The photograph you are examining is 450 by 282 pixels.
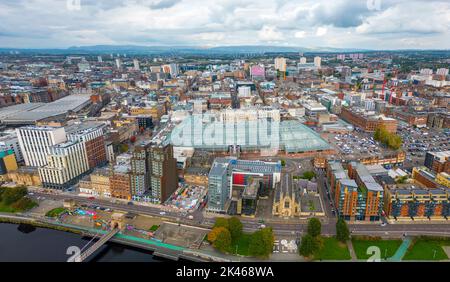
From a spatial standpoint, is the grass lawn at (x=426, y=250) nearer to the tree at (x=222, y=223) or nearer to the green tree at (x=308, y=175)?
the green tree at (x=308, y=175)

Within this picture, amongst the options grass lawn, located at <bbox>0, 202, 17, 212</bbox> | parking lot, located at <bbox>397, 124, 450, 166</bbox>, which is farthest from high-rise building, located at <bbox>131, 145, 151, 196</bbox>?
parking lot, located at <bbox>397, 124, 450, 166</bbox>

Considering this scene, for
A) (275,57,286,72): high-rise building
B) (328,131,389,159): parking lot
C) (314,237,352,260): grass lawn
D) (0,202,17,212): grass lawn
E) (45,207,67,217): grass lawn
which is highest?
(275,57,286,72): high-rise building

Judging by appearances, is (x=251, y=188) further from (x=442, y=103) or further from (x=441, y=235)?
(x=442, y=103)

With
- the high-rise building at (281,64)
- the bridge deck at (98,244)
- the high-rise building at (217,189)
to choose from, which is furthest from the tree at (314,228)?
the high-rise building at (281,64)

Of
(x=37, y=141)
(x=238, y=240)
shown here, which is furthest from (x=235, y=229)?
(x=37, y=141)

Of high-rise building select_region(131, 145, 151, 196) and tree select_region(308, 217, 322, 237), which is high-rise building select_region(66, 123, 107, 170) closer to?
high-rise building select_region(131, 145, 151, 196)

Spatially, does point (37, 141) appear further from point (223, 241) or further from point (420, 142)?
point (420, 142)
